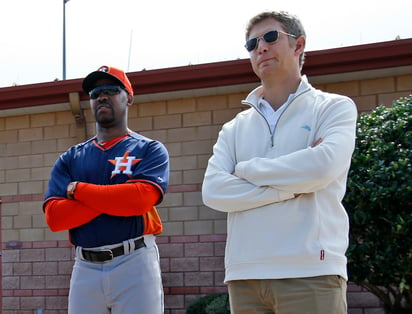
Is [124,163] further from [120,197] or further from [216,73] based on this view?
[216,73]

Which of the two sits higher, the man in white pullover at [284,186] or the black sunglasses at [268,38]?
the black sunglasses at [268,38]

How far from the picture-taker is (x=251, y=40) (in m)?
3.14

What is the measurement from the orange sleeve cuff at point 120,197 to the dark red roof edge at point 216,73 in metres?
4.47

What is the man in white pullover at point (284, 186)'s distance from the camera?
2.70 meters

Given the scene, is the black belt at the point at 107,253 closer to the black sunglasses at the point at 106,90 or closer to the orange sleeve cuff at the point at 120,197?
the orange sleeve cuff at the point at 120,197

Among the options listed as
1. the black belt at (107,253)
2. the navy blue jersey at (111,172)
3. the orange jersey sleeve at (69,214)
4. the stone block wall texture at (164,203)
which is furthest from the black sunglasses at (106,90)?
the stone block wall texture at (164,203)

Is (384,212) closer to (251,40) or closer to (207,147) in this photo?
(251,40)

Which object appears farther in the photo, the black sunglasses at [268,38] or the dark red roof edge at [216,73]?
the dark red roof edge at [216,73]

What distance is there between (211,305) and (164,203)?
1903mm

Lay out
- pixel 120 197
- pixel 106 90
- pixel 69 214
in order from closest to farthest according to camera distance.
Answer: pixel 120 197, pixel 69 214, pixel 106 90

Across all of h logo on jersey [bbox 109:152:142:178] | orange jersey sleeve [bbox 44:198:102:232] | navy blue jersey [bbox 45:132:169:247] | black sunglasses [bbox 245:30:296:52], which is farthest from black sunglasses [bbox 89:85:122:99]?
black sunglasses [bbox 245:30:296:52]

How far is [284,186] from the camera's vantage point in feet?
9.26

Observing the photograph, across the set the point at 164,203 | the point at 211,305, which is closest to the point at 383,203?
the point at 211,305

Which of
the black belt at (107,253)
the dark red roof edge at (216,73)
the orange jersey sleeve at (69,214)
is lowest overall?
the black belt at (107,253)
